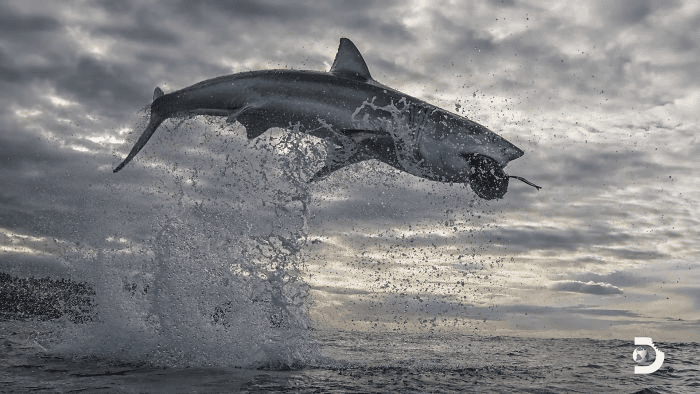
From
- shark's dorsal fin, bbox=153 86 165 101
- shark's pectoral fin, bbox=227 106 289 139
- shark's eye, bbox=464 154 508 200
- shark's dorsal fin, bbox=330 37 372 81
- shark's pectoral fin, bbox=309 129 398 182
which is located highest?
shark's dorsal fin, bbox=330 37 372 81

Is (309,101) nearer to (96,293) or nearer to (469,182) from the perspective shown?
(469,182)

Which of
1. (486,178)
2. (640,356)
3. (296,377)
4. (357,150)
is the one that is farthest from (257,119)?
(640,356)

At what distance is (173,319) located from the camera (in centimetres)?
1305

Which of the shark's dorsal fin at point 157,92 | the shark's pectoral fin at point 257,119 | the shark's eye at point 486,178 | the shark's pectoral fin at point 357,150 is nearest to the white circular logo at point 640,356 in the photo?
the shark's eye at point 486,178

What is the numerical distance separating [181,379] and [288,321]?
3.09 meters

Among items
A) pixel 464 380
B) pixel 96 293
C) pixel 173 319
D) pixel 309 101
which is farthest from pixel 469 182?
pixel 96 293

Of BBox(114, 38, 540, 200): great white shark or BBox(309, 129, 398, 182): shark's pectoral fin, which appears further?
BBox(114, 38, 540, 200): great white shark

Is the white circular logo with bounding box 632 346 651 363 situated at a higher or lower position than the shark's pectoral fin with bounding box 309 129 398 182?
lower

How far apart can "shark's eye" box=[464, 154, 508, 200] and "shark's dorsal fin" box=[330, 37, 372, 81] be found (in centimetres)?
244

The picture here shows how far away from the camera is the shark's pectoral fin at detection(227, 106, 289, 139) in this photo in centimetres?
1026

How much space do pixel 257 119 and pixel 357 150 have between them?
1909mm

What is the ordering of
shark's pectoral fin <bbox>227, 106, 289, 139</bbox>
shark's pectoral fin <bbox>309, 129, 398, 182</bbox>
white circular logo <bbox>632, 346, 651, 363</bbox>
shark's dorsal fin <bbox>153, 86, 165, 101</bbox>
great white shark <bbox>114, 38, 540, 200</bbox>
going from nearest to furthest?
shark's pectoral fin <bbox>309, 129, 398, 182</bbox> → great white shark <bbox>114, 38, 540, 200</bbox> → shark's pectoral fin <bbox>227, 106, 289, 139</bbox> → shark's dorsal fin <bbox>153, 86, 165, 101</bbox> → white circular logo <bbox>632, 346, 651, 363</bbox>

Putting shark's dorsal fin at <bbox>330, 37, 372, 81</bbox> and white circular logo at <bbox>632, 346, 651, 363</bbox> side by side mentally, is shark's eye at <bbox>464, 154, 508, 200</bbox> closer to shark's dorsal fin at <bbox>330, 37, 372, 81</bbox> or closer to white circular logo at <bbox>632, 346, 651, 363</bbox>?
shark's dorsal fin at <bbox>330, 37, 372, 81</bbox>

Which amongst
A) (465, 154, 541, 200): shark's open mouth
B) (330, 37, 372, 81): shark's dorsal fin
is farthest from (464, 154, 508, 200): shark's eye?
(330, 37, 372, 81): shark's dorsal fin
